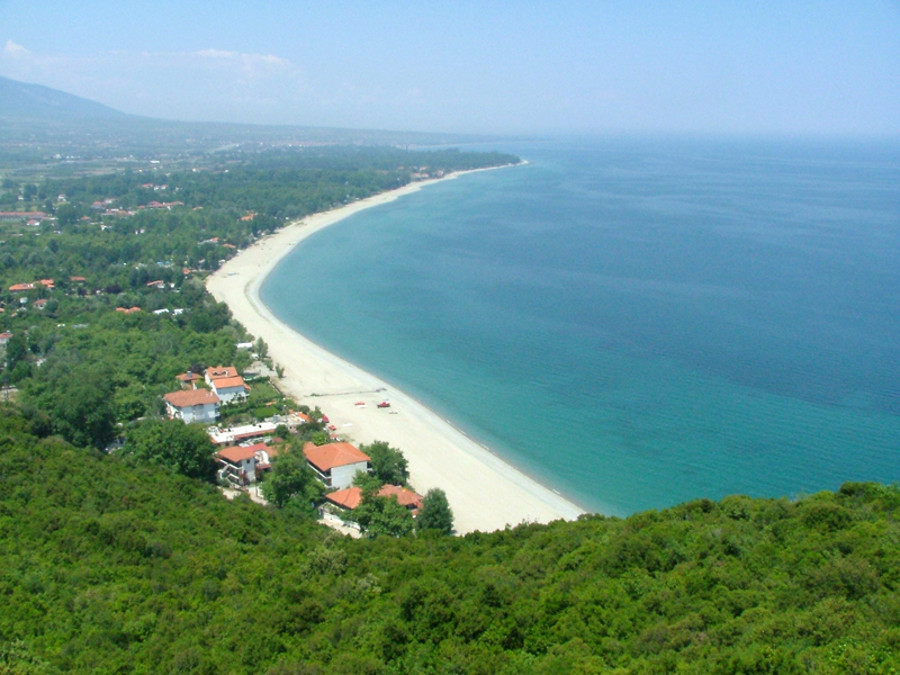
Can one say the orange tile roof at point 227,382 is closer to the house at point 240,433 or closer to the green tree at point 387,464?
the house at point 240,433

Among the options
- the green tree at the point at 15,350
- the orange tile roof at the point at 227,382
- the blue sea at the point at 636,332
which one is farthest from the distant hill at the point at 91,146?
the orange tile roof at the point at 227,382

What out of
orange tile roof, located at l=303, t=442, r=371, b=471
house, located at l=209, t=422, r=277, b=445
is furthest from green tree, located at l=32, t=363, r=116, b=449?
orange tile roof, located at l=303, t=442, r=371, b=471

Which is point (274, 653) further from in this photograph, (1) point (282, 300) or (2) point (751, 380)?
(1) point (282, 300)

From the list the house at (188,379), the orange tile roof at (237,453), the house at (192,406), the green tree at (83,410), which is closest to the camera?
the orange tile roof at (237,453)

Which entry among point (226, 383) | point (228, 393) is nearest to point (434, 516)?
point (228, 393)

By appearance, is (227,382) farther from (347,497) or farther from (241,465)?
(347,497)

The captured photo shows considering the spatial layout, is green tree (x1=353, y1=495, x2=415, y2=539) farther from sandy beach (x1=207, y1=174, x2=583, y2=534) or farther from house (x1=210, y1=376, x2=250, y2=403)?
house (x1=210, y1=376, x2=250, y2=403)

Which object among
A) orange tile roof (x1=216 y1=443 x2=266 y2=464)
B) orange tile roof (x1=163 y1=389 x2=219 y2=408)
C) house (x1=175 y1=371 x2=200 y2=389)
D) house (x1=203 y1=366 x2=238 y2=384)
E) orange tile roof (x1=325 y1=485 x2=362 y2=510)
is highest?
house (x1=203 y1=366 x2=238 y2=384)
